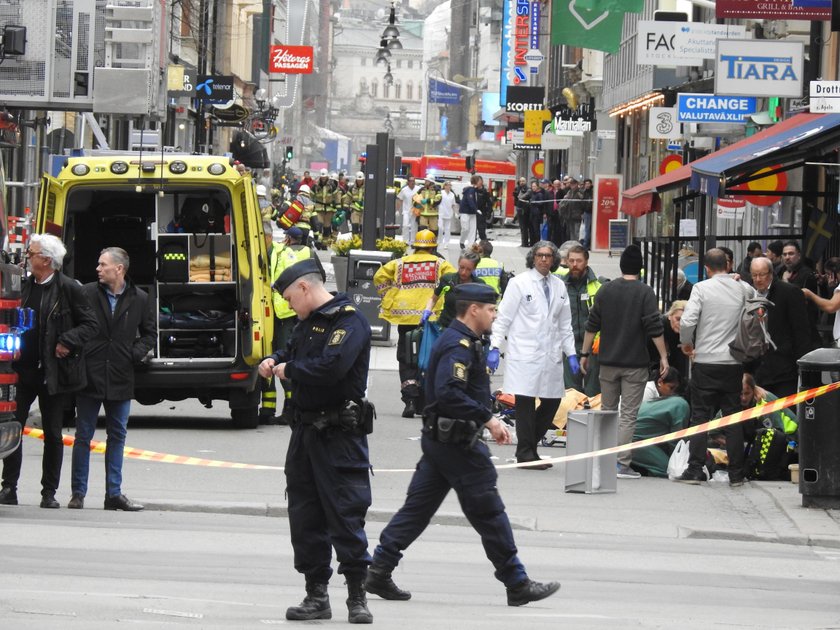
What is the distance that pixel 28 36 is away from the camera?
18.5m

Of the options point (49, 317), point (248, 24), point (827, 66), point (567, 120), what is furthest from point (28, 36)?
point (248, 24)

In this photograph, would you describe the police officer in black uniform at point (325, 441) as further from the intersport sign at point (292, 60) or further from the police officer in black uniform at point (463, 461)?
the intersport sign at point (292, 60)

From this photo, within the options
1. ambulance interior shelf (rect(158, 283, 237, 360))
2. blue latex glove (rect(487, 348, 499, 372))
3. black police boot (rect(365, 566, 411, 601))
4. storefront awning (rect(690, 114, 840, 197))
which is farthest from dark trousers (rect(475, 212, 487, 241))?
black police boot (rect(365, 566, 411, 601))

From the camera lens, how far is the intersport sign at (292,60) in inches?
2832

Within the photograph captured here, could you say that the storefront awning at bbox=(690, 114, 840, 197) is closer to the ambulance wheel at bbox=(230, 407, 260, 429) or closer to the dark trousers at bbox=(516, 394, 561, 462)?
the dark trousers at bbox=(516, 394, 561, 462)

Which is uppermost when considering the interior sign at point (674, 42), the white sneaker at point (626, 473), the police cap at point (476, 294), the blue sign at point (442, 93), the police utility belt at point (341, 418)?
the blue sign at point (442, 93)

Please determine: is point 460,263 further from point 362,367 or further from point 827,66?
point 827,66

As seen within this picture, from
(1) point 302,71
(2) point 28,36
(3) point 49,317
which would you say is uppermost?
(1) point 302,71

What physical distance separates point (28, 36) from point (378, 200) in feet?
30.6

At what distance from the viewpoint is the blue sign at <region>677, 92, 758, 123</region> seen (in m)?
23.9

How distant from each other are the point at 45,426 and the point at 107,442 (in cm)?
45

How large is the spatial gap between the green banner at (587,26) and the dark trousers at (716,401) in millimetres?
11661

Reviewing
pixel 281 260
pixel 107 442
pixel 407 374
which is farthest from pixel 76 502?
pixel 281 260

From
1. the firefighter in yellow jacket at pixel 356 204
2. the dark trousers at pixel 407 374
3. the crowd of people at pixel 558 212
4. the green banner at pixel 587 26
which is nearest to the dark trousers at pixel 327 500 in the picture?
the dark trousers at pixel 407 374
